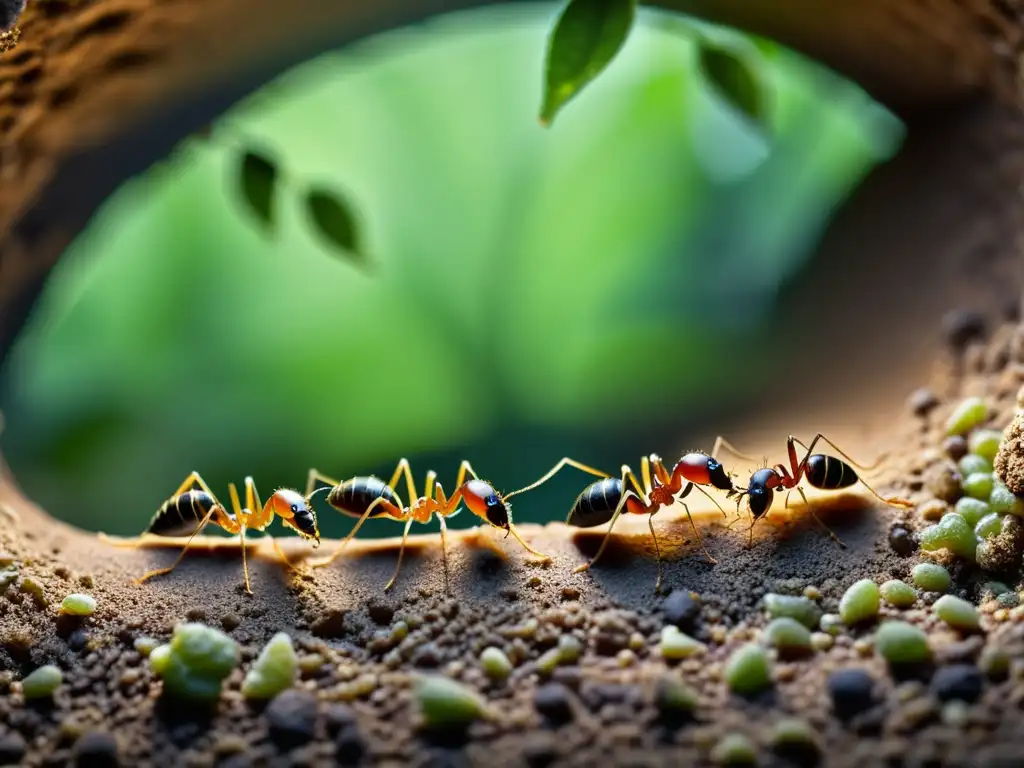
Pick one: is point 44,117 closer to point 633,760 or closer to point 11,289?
point 11,289

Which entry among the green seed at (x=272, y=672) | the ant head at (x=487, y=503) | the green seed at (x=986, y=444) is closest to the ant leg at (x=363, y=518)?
the ant head at (x=487, y=503)

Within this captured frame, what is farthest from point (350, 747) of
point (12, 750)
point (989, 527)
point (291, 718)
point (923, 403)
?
point (923, 403)

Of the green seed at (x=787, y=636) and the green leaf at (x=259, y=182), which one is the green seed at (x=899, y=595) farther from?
the green leaf at (x=259, y=182)

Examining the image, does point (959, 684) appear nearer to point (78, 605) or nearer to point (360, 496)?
point (360, 496)

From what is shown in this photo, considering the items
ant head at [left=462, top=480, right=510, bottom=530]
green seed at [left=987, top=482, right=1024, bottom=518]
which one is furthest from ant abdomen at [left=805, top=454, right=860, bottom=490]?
ant head at [left=462, top=480, right=510, bottom=530]

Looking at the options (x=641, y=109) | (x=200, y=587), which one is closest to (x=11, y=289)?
(x=200, y=587)

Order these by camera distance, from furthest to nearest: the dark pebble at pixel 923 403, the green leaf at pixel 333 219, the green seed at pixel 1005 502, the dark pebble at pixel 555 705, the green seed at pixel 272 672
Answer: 1. the green leaf at pixel 333 219
2. the dark pebble at pixel 923 403
3. the green seed at pixel 1005 502
4. the green seed at pixel 272 672
5. the dark pebble at pixel 555 705
